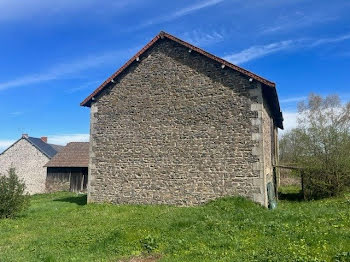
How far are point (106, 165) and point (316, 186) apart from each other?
11457 millimetres

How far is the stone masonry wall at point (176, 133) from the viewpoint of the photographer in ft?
45.4

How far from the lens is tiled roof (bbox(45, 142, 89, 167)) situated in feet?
97.8

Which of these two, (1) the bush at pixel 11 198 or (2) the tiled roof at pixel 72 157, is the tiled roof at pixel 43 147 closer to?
(2) the tiled roof at pixel 72 157

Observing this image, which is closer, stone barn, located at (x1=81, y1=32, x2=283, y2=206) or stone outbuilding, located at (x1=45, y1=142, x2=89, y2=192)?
stone barn, located at (x1=81, y1=32, x2=283, y2=206)

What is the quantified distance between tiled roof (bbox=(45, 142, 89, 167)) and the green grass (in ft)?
54.8

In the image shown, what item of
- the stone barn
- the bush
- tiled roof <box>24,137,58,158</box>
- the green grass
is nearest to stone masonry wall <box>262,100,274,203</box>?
the stone barn

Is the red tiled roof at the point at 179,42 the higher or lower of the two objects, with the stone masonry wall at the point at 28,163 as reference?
higher

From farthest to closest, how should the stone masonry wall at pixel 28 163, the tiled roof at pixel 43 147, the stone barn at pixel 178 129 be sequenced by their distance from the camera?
the tiled roof at pixel 43 147 < the stone masonry wall at pixel 28 163 < the stone barn at pixel 178 129

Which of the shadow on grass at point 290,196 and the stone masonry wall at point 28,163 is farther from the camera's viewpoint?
the stone masonry wall at point 28,163

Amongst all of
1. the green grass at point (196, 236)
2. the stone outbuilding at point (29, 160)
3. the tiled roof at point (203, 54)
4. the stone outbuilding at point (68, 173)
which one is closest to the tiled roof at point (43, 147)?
the stone outbuilding at point (29, 160)

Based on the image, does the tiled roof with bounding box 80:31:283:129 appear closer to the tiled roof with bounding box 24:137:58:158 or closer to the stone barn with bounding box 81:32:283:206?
the stone barn with bounding box 81:32:283:206

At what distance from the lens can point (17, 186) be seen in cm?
1551

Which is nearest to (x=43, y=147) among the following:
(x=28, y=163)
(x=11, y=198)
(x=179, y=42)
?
(x=28, y=163)

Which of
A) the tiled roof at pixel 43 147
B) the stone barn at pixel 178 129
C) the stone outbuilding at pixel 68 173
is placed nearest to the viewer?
the stone barn at pixel 178 129
